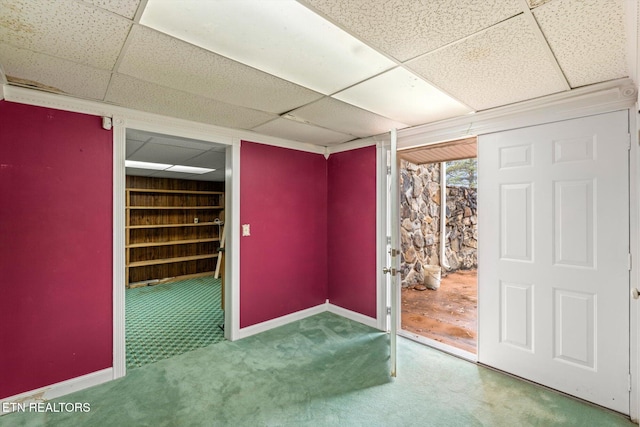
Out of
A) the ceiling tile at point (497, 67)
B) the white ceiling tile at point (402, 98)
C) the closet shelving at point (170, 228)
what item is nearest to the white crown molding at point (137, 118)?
the white ceiling tile at point (402, 98)

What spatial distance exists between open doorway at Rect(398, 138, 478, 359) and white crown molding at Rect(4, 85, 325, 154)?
1.82 m

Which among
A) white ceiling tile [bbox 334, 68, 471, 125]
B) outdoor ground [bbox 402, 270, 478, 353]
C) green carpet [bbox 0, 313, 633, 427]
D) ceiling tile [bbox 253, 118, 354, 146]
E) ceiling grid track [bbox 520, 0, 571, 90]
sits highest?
ceiling tile [bbox 253, 118, 354, 146]

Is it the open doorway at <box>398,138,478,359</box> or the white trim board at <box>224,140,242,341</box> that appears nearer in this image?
the white trim board at <box>224,140,242,341</box>

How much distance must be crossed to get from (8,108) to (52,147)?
321mm

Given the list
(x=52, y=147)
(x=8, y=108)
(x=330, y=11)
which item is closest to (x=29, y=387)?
(x=52, y=147)

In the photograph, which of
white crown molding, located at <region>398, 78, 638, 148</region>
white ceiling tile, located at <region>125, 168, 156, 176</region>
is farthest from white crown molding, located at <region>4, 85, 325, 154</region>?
white ceiling tile, located at <region>125, 168, 156, 176</region>

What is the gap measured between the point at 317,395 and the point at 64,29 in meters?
2.62

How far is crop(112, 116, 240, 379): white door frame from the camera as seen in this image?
2414 millimetres

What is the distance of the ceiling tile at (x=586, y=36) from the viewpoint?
120 cm

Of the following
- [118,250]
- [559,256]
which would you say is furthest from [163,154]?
[559,256]

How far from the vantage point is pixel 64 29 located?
135 cm

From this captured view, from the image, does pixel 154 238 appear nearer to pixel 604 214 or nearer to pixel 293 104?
pixel 293 104

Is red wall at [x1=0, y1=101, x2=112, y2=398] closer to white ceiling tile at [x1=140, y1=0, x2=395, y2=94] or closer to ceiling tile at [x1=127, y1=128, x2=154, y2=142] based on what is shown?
ceiling tile at [x1=127, y1=128, x2=154, y2=142]

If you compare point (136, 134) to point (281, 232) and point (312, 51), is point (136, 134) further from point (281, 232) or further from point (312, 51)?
point (312, 51)
